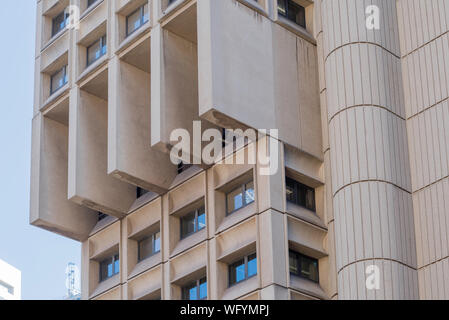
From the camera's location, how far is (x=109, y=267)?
2307 inches

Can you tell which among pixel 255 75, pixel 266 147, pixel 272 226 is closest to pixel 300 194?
pixel 266 147

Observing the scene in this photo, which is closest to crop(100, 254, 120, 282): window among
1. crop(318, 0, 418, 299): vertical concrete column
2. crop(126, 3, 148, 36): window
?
crop(126, 3, 148, 36): window

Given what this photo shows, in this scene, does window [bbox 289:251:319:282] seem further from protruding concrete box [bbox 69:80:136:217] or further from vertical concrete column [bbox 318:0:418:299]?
protruding concrete box [bbox 69:80:136:217]

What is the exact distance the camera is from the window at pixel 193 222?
53.3 m

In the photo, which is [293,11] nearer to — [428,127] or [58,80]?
[428,127]

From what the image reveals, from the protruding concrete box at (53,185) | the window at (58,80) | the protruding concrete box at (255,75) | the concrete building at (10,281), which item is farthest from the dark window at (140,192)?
the concrete building at (10,281)

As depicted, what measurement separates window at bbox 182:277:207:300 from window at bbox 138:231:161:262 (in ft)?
11.1

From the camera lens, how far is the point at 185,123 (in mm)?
51625

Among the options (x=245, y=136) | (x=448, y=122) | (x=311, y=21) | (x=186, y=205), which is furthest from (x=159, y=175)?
(x=448, y=122)

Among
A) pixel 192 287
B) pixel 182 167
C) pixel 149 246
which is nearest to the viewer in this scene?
pixel 192 287

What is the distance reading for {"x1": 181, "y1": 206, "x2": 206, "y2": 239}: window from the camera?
175ft

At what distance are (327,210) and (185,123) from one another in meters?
6.96

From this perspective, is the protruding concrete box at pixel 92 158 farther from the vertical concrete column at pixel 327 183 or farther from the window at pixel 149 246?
the vertical concrete column at pixel 327 183

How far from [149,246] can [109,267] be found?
3.40 metres
